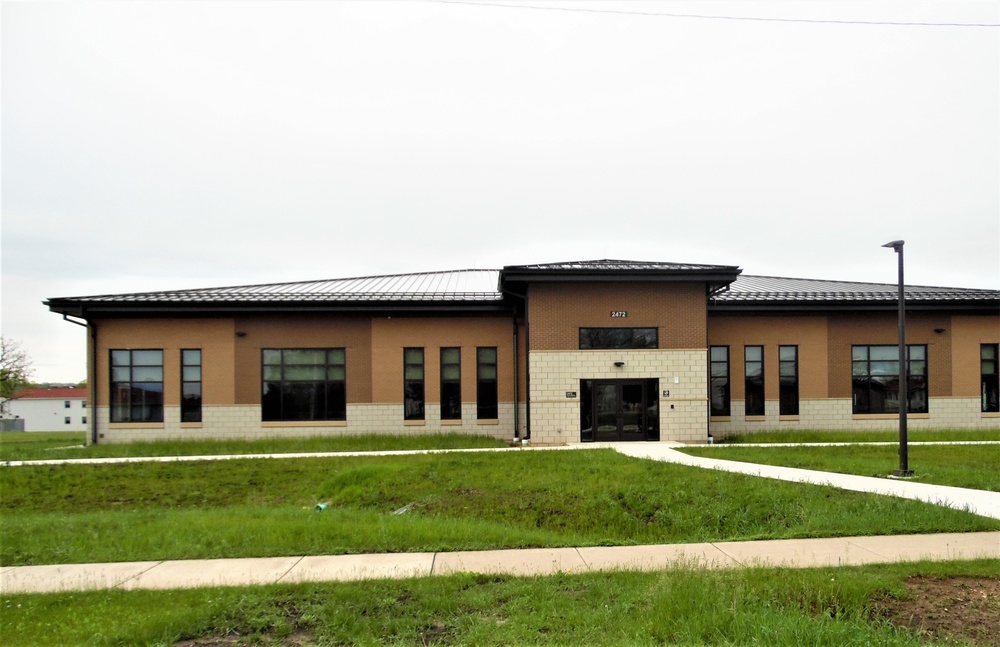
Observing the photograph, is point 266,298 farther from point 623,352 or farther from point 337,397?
point 623,352

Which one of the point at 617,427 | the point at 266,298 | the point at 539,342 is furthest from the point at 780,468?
the point at 266,298

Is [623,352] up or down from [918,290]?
down

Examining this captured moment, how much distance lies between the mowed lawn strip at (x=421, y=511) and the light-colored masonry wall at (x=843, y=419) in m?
11.4

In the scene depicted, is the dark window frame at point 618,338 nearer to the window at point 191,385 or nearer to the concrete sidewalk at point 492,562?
the concrete sidewalk at point 492,562

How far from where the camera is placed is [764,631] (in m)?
5.33

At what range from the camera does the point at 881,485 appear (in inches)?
496

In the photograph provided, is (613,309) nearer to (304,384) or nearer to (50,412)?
(304,384)

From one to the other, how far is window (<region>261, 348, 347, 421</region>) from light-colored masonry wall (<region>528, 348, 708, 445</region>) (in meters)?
7.89

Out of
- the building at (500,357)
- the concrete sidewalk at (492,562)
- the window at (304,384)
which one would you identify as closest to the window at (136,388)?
the building at (500,357)

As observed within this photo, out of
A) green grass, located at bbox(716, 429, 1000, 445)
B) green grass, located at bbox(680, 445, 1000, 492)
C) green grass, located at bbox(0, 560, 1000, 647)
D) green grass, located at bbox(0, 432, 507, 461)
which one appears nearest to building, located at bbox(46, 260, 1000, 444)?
green grass, located at bbox(716, 429, 1000, 445)

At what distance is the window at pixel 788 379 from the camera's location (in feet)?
85.0

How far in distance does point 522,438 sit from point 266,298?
36.2ft

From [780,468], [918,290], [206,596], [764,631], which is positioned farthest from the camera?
[918,290]

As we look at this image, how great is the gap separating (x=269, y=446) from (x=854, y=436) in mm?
20464
